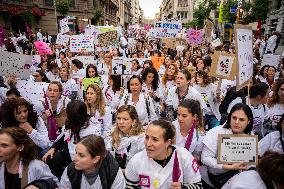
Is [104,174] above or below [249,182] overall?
below

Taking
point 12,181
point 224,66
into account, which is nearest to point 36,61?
point 224,66

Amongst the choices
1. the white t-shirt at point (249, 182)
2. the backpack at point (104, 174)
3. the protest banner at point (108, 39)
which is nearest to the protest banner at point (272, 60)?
the protest banner at point (108, 39)

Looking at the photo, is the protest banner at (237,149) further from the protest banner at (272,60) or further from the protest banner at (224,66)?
the protest banner at (272,60)

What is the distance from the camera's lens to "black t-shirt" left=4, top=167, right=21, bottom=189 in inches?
122

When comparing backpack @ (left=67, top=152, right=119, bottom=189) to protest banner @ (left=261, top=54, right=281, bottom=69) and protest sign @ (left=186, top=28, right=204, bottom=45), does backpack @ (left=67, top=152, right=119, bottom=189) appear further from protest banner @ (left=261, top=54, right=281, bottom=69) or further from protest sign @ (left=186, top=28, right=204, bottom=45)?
protest sign @ (left=186, top=28, right=204, bottom=45)

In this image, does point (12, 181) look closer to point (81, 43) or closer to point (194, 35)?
point (81, 43)

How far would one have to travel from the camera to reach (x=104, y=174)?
122 inches

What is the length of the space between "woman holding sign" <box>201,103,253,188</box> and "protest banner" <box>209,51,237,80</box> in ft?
9.24

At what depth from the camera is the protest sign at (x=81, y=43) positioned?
1174 centimetres

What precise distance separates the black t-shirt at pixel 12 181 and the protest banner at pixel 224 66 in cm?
466

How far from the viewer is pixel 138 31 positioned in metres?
36.2

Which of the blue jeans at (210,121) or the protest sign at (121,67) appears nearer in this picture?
the blue jeans at (210,121)

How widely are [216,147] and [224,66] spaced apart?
333cm

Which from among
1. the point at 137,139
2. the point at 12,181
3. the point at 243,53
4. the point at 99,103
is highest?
the point at 243,53
